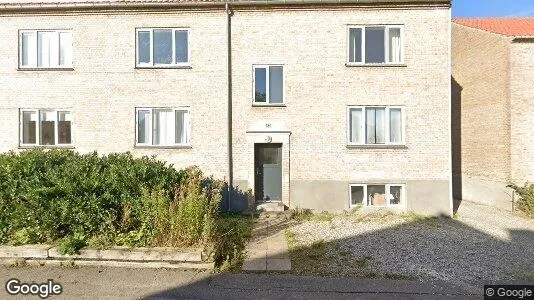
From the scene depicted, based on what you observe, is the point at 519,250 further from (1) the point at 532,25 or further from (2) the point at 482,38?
(1) the point at 532,25

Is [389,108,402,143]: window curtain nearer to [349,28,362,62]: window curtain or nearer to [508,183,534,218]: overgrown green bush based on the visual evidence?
[349,28,362,62]: window curtain

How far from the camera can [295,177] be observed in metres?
11.2

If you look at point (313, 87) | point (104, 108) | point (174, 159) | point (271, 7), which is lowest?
point (174, 159)

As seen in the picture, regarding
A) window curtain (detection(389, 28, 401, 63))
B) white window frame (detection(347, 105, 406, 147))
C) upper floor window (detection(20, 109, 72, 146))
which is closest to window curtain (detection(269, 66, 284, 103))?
white window frame (detection(347, 105, 406, 147))

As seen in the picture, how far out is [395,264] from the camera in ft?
20.8

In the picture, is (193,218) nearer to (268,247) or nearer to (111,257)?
(111,257)

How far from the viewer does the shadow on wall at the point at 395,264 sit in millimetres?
5207

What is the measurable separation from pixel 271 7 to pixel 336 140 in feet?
17.4

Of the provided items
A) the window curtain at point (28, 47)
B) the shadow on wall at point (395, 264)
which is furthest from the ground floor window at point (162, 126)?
the shadow on wall at point (395, 264)

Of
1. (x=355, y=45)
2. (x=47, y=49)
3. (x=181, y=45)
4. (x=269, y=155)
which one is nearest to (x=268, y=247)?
(x=269, y=155)

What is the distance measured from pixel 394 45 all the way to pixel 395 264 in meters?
8.03

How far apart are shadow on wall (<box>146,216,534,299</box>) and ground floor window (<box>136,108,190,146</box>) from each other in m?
5.70

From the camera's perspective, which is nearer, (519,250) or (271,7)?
(519,250)

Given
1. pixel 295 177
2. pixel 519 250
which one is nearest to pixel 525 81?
pixel 519 250
